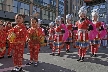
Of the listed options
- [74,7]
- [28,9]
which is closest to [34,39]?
[28,9]

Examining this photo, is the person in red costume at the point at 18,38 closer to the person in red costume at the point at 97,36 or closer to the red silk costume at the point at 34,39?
the red silk costume at the point at 34,39

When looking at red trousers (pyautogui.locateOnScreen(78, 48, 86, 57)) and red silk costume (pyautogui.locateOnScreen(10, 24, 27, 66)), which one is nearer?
red silk costume (pyautogui.locateOnScreen(10, 24, 27, 66))

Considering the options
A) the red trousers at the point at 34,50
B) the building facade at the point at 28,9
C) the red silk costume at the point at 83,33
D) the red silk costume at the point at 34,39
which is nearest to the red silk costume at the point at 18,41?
the red silk costume at the point at 34,39

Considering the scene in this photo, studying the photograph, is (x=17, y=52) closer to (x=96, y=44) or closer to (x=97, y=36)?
(x=96, y=44)

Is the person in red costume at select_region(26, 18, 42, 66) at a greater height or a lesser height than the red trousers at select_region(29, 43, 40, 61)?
greater

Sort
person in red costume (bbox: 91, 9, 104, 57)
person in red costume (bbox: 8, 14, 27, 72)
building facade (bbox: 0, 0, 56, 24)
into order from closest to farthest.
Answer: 1. person in red costume (bbox: 8, 14, 27, 72)
2. person in red costume (bbox: 91, 9, 104, 57)
3. building facade (bbox: 0, 0, 56, 24)

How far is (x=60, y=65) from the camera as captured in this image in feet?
23.6

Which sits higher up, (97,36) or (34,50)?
(97,36)

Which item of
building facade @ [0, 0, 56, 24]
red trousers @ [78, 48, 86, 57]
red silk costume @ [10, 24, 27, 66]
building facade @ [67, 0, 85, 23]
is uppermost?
building facade @ [67, 0, 85, 23]

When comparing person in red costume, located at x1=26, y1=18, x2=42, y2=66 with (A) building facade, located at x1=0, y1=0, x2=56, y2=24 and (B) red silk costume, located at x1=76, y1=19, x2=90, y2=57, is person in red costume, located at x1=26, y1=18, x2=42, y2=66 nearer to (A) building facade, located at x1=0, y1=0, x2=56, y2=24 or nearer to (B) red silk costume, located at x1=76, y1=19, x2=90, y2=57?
(B) red silk costume, located at x1=76, y1=19, x2=90, y2=57

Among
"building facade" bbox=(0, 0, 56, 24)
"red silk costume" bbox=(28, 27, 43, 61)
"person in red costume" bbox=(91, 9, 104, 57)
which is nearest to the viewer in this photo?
"red silk costume" bbox=(28, 27, 43, 61)

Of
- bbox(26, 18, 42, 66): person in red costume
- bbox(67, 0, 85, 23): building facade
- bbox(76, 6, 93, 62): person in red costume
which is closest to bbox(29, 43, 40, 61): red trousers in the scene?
bbox(26, 18, 42, 66): person in red costume

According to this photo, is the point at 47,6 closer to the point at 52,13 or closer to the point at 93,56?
the point at 52,13

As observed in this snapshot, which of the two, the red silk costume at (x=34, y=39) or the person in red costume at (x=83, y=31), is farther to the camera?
the person in red costume at (x=83, y=31)
